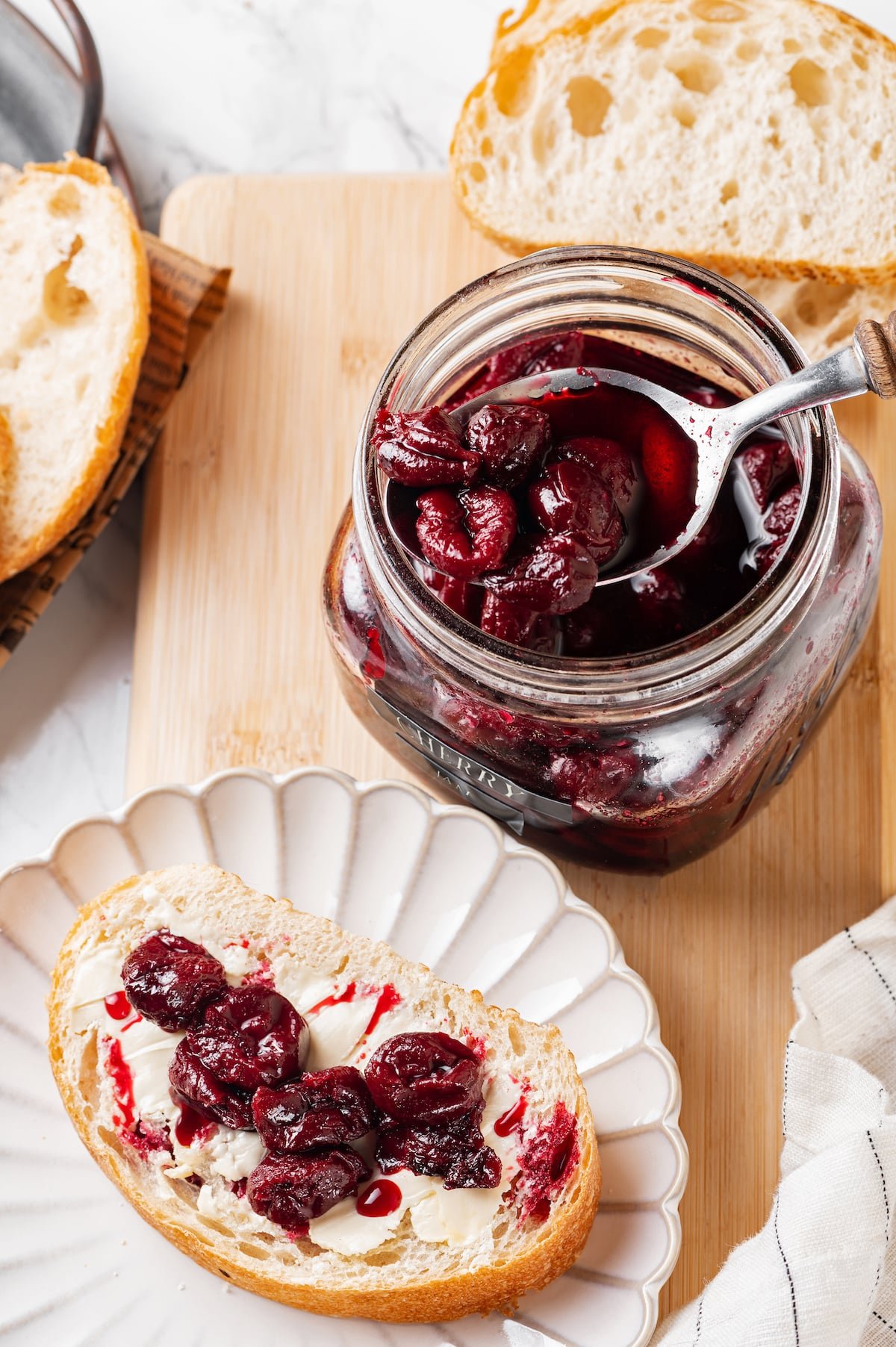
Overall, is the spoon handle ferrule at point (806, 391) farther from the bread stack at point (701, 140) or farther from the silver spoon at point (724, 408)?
the bread stack at point (701, 140)

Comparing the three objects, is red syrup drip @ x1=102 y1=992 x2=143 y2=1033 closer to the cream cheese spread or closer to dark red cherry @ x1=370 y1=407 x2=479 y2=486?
the cream cheese spread

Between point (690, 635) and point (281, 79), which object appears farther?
point (281, 79)

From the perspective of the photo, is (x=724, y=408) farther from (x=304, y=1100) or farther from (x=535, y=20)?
(x=304, y=1100)

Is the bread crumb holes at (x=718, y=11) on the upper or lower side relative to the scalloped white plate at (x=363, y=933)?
upper

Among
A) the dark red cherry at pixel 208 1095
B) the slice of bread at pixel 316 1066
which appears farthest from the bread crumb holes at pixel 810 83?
the dark red cherry at pixel 208 1095

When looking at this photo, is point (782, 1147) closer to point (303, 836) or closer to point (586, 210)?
point (303, 836)

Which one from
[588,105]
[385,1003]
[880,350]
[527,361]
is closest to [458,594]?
[527,361]
